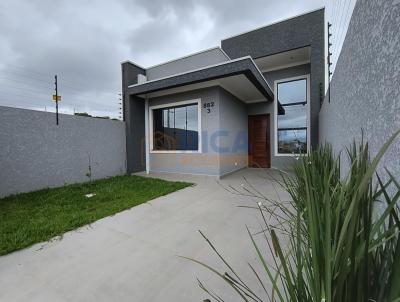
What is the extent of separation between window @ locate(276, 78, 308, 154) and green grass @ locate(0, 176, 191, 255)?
5.05 m

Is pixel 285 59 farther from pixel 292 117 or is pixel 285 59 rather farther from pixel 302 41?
pixel 292 117

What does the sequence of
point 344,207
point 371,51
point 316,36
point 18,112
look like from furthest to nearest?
1. point 316,36
2. point 18,112
3. point 371,51
4. point 344,207

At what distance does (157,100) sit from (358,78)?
6892 mm

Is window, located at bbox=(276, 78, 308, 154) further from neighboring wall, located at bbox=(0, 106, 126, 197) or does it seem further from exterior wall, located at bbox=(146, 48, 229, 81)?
neighboring wall, located at bbox=(0, 106, 126, 197)

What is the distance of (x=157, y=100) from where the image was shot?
297 inches

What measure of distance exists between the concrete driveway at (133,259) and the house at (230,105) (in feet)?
11.6

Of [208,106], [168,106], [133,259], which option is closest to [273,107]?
[208,106]

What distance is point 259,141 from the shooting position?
8648mm

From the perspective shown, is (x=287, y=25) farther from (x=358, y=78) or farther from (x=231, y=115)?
(x=358, y=78)

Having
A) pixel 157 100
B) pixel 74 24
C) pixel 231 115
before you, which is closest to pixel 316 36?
pixel 231 115

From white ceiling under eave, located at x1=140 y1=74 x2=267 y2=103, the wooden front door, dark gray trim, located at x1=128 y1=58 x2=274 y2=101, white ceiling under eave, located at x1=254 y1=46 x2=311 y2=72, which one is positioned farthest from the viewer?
the wooden front door

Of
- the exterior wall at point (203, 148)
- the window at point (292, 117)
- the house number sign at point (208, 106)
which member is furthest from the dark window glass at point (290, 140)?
the house number sign at point (208, 106)

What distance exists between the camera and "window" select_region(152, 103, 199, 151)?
682 cm

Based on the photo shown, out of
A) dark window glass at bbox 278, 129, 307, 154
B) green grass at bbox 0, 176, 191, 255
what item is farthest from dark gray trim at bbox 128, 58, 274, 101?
green grass at bbox 0, 176, 191, 255
